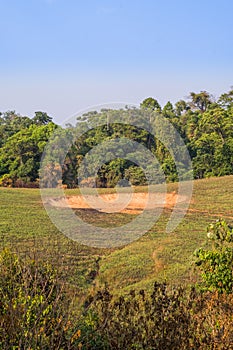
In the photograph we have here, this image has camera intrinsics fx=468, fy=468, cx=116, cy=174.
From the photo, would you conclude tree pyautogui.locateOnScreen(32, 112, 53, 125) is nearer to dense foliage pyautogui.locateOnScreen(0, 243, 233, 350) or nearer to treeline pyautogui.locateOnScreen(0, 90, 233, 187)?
treeline pyautogui.locateOnScreen(0, 90, 233, 187)

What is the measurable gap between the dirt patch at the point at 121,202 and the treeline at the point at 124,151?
227 cm

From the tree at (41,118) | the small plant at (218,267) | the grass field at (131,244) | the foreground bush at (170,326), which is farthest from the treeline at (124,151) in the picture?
the foreground bush at (170,326)

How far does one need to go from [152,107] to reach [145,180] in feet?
32.3

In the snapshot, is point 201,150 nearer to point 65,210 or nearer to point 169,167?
point 169,167

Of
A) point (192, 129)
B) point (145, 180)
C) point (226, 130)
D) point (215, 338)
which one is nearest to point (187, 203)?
point (145, 180)

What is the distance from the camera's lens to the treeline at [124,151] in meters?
19.2

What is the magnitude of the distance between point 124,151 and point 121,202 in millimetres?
4381

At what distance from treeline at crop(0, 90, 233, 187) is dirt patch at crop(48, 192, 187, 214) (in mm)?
2268

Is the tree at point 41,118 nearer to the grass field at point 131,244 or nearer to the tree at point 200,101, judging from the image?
the tree at point 200,101

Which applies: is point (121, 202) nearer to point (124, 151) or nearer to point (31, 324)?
point (124, 151)

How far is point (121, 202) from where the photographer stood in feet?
52.6

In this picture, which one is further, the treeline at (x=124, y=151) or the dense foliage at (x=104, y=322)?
the treeline at (x=124, y=151)

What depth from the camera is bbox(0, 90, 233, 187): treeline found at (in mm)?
19250

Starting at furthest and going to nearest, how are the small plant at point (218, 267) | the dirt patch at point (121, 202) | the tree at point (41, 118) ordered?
the tree at point (41, 118), the dirt patch at point (121, 202), the small plant at point (218, 267)
